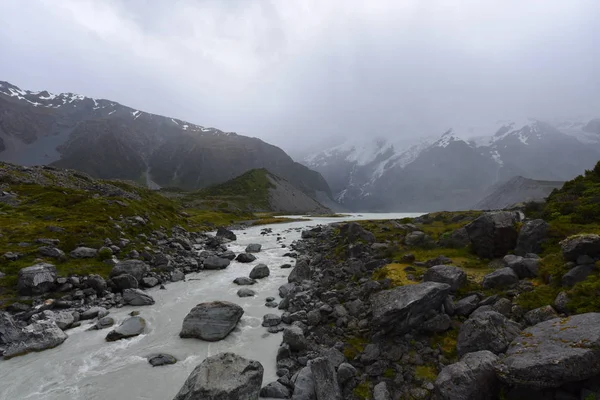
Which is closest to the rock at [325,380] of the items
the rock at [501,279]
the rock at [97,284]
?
the rock at [501,279]

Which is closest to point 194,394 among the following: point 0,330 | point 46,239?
point 0,330

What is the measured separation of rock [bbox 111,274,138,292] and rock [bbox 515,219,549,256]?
30.1 m

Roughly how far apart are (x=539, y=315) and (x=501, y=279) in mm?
4050

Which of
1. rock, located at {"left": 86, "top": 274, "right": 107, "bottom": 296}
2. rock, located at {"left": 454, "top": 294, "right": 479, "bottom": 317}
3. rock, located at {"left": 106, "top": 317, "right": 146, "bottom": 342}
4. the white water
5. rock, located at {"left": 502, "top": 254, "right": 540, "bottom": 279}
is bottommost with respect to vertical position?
the white water

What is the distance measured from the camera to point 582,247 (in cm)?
1472

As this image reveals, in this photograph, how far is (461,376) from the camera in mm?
10078

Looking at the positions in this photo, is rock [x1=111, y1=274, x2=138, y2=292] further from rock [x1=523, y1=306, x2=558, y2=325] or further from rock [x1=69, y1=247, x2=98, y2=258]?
rock [x1=523, y1=306, x2=558, y2=325]

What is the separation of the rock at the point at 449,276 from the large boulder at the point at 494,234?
6615mm

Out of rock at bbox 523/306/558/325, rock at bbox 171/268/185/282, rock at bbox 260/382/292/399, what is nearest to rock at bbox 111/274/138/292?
rock at bbox 171/268/185/282

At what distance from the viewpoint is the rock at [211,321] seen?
59.9ft

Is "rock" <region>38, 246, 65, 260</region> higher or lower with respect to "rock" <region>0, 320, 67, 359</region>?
higher

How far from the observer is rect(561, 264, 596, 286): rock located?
13461 mm

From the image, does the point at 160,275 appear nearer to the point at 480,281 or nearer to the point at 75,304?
the point at 75,304

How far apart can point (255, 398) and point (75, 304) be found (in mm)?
17926
